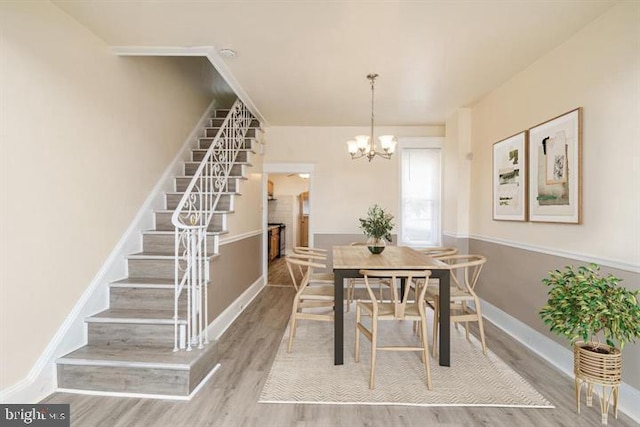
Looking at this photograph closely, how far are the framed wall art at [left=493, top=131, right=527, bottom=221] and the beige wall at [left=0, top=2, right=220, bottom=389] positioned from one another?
3925 mm

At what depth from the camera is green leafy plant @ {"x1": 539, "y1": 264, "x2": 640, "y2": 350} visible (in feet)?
6.18

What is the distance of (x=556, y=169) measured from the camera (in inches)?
114

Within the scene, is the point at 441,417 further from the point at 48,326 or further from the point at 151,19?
the point at 151,19

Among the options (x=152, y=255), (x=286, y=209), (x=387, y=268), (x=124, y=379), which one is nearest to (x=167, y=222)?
(x=152, y=255)

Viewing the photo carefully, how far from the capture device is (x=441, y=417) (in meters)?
2.12

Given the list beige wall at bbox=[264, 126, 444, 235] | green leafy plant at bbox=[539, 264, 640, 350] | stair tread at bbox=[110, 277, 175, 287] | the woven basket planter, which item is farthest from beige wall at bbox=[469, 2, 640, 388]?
stair tread at bbox=[110, 277, 175, 287]

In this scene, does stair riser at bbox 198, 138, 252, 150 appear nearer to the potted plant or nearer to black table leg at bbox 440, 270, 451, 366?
black table leg at bbox 440, 270, 451, 366

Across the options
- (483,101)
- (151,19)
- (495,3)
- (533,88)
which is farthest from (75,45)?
(483,101)

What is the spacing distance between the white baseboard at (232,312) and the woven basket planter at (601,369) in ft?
9.65

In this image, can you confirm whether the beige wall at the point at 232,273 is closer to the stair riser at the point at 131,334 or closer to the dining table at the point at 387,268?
the stair riser at the point at 131,334

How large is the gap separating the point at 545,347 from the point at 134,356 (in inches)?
134

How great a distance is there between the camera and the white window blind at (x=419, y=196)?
18.5 ft

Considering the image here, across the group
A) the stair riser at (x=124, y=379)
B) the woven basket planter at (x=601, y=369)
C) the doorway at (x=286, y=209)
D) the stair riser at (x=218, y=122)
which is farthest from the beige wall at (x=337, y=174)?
the woven basket planter at (x=601, y=369)

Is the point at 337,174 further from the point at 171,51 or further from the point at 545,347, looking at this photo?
the point at 545,347
